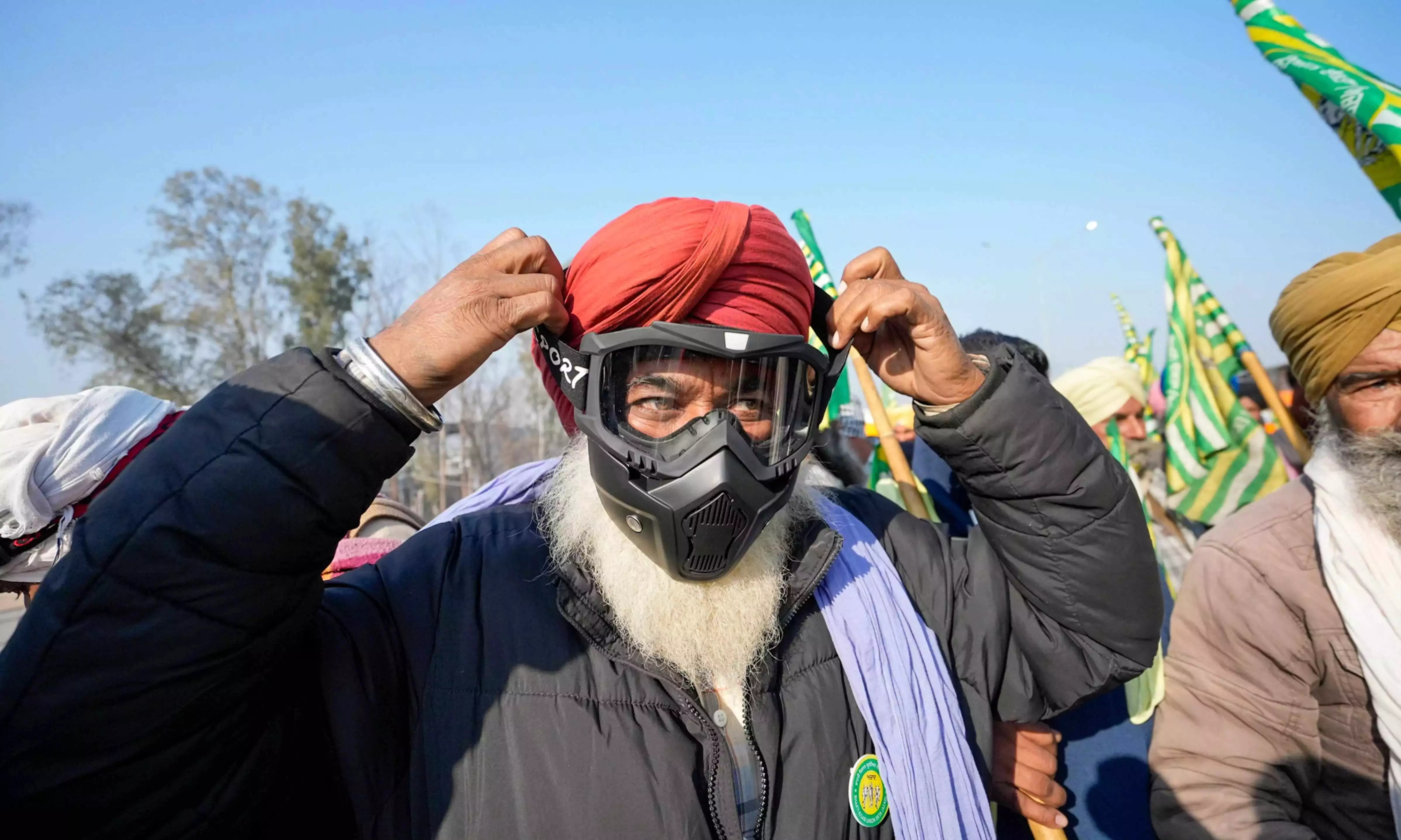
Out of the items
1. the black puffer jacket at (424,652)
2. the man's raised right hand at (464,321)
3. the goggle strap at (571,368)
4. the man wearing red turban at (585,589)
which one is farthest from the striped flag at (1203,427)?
the man's raised right hand at (464,321)

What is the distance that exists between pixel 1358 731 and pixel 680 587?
1.91 m

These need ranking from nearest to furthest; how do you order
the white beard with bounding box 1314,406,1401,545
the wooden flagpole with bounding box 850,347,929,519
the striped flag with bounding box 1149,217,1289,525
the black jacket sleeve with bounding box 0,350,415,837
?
the black jacket sleeve with bounding box 0,350,415,837 < the white beard with bounding box 1314,406,1401,545 < the wooden flagpole with bounding box 850,347,929,519 < the striped flag with bounding box 1149,217,1289,525

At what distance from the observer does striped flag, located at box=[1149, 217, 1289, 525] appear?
15.5 ft

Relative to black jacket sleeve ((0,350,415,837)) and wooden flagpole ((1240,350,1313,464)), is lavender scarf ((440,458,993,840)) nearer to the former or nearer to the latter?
black jacket sleeve ((0,350,415,837))

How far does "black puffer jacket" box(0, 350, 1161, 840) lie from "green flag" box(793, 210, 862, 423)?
1.66 meters

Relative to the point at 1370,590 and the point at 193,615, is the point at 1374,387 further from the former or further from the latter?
the point at 193,615

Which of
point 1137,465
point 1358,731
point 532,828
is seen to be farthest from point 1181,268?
point 532,828

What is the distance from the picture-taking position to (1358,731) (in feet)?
6.64

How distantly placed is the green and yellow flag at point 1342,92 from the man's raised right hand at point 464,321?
2.54 meters

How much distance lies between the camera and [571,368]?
5.63 ft

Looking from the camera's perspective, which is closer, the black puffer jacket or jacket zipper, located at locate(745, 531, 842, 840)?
the black puffer jacket

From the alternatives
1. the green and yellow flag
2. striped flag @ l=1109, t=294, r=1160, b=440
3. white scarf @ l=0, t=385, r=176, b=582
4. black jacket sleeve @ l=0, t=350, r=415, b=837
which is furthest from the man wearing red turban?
striped flag @ l=1109, t=294, r=1160, b=440

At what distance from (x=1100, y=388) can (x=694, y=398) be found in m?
4.18

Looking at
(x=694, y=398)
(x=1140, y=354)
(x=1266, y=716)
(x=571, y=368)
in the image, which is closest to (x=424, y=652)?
(x=571, y=368)
